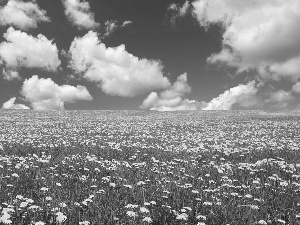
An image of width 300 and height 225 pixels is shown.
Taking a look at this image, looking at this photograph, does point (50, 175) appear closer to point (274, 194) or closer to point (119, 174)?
point (119, 174)

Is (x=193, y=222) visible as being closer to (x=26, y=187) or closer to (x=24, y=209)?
(x=24, y=209)

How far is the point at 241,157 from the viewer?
14.2 m

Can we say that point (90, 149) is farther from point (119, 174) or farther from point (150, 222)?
point (150, 222)

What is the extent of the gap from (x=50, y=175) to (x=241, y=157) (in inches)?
317

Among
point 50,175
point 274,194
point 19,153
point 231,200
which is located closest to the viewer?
point 231,200

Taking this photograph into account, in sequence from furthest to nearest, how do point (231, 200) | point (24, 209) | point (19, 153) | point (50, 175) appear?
point (19, 153) → point (50, 175) → point (231, 200) → point (24, 209)

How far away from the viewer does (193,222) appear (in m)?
6.50

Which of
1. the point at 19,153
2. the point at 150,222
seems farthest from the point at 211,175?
the point at 19,153

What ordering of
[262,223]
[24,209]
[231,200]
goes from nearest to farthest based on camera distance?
1. [262,223]
2. [24,209]
3. [231,200]

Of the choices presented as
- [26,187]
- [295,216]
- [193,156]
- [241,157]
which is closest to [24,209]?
[26,187]

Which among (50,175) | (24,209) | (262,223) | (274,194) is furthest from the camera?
(50,175)

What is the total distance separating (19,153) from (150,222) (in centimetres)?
941

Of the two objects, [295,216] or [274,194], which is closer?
[295,216]

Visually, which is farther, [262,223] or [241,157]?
[241,157]
